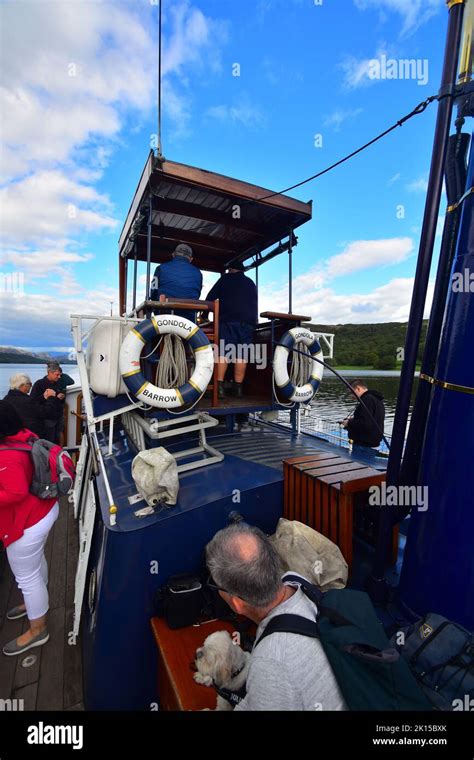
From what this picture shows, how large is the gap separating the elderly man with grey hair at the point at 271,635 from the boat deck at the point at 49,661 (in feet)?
6.63

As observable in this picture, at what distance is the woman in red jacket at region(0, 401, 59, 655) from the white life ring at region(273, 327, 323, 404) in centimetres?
244

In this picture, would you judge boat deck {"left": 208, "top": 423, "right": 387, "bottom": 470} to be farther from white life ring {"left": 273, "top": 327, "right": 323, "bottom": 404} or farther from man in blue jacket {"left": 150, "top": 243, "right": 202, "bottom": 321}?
man in blue jacket {"left": 150, "top": 243, "right": 202, "bottom": 321}

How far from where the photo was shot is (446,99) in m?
1.79

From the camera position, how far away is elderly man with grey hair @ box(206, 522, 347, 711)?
107cm

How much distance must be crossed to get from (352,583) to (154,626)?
1.34 m

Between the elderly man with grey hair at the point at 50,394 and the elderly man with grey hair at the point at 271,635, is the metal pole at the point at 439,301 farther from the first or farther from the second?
the elderly man with grey hair at the point at 50,394

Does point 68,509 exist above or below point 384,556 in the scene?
below

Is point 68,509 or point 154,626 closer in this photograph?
point 154,626

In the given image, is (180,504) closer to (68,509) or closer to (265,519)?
(265,519)

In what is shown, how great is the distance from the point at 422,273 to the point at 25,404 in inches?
194

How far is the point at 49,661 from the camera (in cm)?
265

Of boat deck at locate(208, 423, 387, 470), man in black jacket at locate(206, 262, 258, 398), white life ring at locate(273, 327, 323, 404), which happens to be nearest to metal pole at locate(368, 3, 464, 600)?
boat deck at locate(208, 423, 387, 470)

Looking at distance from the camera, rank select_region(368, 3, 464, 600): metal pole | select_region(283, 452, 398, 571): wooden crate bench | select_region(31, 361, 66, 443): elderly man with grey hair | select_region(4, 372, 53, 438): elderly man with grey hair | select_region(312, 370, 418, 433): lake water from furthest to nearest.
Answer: select_region(312, 370, 418, 433): lake water, select_region(31, 361, 66, 443): elderly man with grey hair, select_region(4, 372, 53, 438): elderly man with grey hair, select_region(283, 452, 398, 571): wooden crate bench, select_region(368, 3, 464, 600): metal pole

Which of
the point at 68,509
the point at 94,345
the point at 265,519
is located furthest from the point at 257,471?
the point at 68,509
